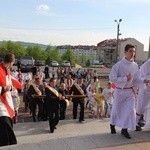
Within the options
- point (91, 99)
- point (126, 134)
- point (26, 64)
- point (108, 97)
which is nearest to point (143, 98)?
point (126, 134)

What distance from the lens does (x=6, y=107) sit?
15.1 feet

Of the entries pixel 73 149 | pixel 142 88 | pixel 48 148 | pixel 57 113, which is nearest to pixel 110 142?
pixel 73 149

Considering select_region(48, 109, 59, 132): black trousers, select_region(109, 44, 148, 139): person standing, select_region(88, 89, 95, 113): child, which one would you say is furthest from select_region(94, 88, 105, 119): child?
select_region(109, 44, 148, 139): person standing

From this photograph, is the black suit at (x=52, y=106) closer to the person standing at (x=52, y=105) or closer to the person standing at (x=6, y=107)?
the person standing at (x=52, y=105)

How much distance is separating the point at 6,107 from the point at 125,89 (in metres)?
2.40

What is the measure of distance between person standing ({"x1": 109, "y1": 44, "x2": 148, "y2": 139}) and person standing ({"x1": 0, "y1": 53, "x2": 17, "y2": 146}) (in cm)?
207

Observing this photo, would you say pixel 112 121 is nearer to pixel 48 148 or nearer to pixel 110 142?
pixel 110 142

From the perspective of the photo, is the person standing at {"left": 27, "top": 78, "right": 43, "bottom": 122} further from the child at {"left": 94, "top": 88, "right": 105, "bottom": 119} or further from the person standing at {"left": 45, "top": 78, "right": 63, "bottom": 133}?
the child at {"left": 94, "top": 88, "right": 105, "bottom": 119}

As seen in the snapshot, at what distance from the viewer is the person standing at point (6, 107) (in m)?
4.45

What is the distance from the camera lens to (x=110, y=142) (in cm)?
477

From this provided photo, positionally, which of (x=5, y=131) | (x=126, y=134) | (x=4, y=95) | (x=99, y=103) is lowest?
(x=99, y=103)

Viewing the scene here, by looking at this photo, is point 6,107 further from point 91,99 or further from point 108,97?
point 91,99

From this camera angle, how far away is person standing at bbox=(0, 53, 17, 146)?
14.6 ft

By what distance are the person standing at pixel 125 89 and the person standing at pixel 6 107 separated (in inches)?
81.5
